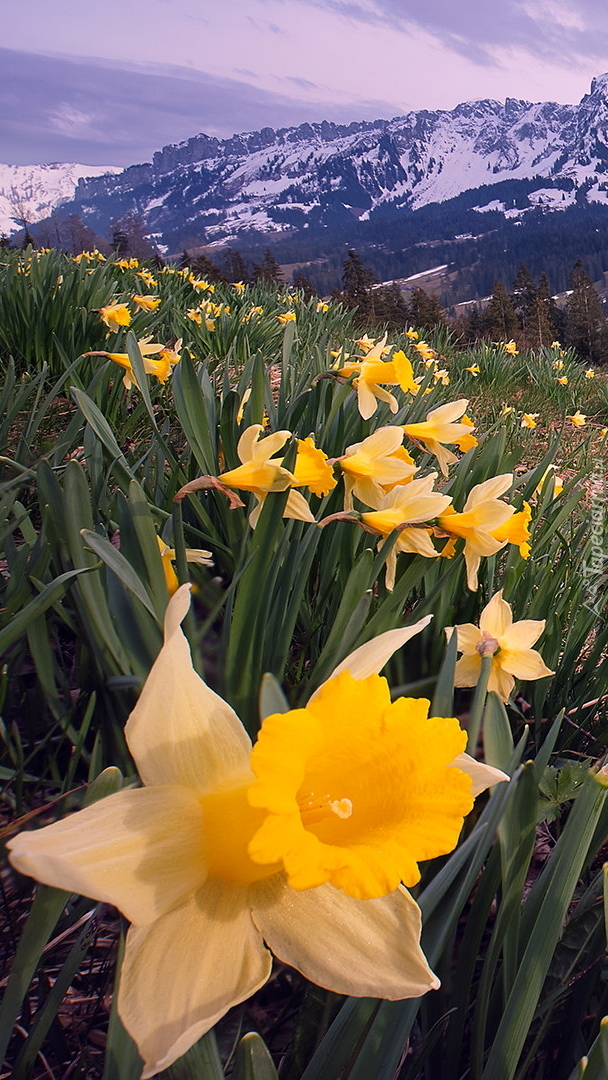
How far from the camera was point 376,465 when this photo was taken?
4.32 ft

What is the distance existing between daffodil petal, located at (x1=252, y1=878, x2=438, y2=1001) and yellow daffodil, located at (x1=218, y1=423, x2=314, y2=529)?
68 centimetres

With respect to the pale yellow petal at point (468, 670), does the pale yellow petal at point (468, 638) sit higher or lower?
higher

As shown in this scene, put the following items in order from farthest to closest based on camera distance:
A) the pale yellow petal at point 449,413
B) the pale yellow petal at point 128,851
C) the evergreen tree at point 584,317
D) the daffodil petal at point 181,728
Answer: the evergreen tree at point 584,317 → the pale yellow petal at point 449,413 → the daffodil petal at point 181,728 → the pale yellow petal at point 128,851

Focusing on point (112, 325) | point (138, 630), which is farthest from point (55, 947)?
point (112, 325)

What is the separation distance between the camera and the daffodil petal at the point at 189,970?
47 centimetres

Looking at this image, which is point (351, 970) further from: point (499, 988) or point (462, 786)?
point (499, 988)

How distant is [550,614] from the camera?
1.56 metres

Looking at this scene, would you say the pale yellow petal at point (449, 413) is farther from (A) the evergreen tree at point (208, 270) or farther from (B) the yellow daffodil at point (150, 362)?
(A) the evergreen tree at point (208, 270)

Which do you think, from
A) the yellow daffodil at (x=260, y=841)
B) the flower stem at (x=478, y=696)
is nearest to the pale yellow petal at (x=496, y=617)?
the flower stem at (x=478, y=696)

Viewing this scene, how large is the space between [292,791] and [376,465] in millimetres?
900

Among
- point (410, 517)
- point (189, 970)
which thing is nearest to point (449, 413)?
point (410, 517)

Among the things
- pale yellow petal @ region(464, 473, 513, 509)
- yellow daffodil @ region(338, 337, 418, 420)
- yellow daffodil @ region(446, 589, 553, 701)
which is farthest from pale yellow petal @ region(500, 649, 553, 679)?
yellow daffodil @ region(338, 337, 418, 420)

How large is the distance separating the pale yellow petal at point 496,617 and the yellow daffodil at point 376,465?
30cm

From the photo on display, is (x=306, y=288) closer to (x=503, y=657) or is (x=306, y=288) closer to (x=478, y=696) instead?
(x=503, y=657)
